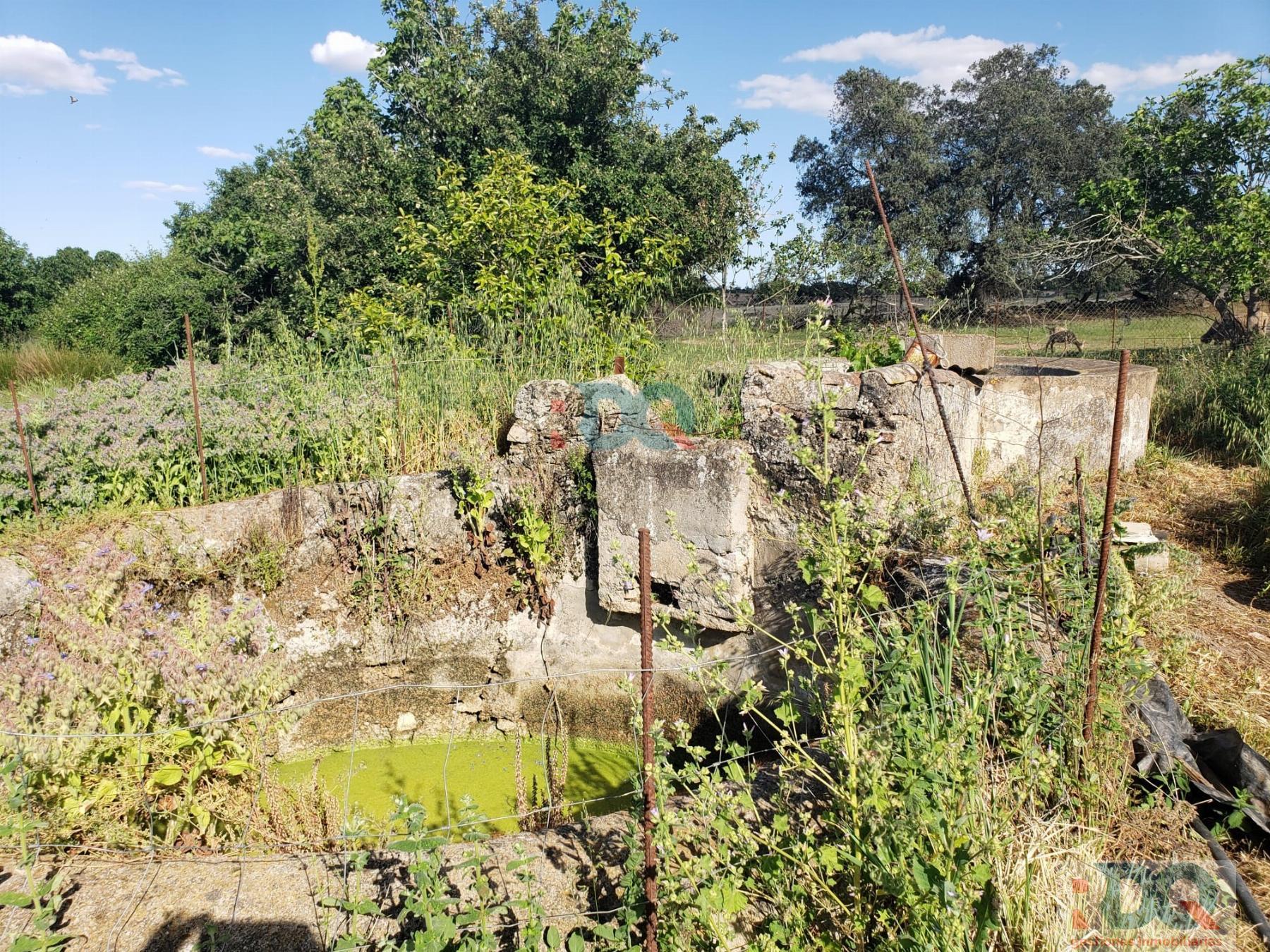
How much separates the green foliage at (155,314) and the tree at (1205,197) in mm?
11843

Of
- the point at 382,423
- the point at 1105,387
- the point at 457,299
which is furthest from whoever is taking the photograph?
the point at 457,299

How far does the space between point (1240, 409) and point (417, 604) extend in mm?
6346

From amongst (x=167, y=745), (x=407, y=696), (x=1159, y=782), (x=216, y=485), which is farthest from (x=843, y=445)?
(x=216, y=485)

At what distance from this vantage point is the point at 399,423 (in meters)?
5.38

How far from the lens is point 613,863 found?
259 centimetres

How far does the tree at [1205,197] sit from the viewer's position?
8508mm

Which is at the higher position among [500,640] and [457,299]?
[457,299]

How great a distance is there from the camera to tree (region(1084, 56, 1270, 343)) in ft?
27.9

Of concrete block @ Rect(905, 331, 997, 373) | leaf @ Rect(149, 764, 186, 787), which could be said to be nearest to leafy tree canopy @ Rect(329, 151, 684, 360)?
concrete block @ Rect(905, 331, 997, 373)

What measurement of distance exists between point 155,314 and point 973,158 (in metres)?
19.3

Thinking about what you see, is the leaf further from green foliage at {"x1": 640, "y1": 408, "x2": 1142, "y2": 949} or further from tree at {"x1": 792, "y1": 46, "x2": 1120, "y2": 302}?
tree at {"x1": 792, "y1": 46, "x2": 1120, "y2": 302}

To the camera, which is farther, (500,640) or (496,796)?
(500,640)

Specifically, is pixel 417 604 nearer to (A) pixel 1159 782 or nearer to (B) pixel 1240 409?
(A) pixel 1159 782

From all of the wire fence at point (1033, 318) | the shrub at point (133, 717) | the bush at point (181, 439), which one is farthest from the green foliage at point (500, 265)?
the shrub at point (133, 717)
